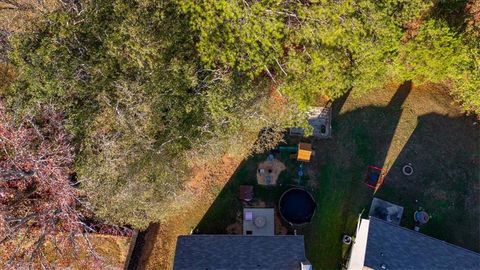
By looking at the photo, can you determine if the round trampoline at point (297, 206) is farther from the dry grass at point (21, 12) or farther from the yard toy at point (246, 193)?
the dry grass at point (21, 12)

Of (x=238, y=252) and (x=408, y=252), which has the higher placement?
(x=408, y=252)

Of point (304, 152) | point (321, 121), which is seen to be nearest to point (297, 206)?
point (304, 152)

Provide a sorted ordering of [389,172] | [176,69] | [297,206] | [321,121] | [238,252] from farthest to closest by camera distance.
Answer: [321,121] < [389,172] < [297,206] < [238,252] < [176,69]

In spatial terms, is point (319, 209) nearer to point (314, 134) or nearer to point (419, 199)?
point (314, 134)

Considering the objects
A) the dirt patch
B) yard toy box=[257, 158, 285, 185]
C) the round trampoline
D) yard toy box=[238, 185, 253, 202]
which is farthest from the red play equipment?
the dirt patch

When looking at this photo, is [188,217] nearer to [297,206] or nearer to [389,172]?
[297,206]

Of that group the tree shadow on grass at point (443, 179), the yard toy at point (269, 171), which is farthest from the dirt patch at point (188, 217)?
the tree shadow on grass at point (443, 179)
